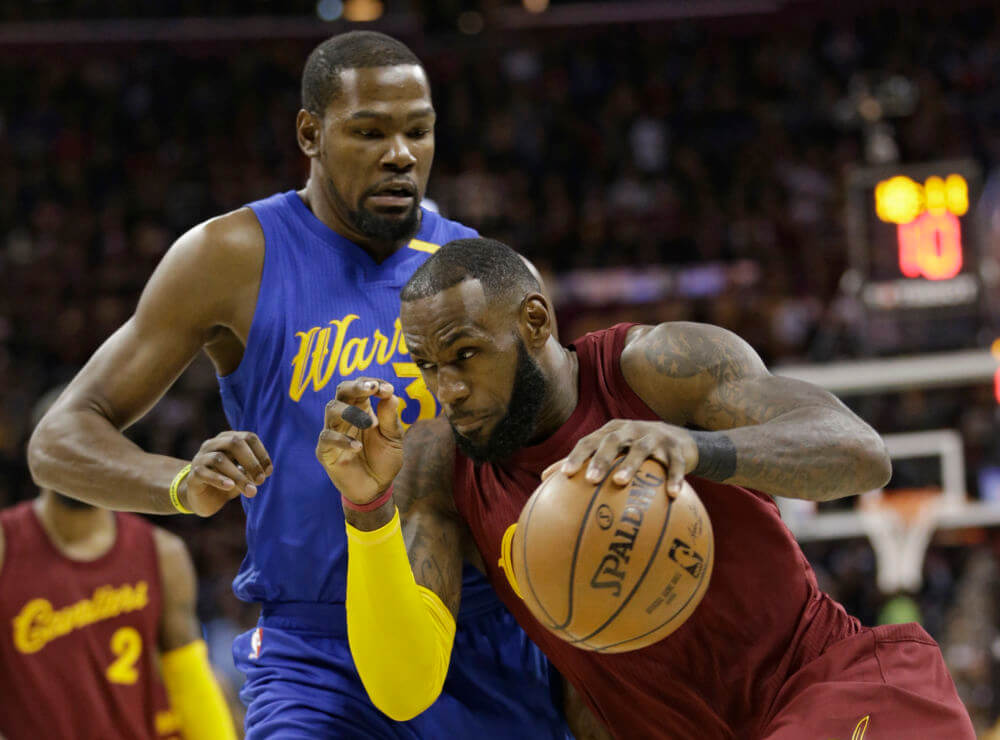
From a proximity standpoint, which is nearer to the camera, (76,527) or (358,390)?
(358,390)

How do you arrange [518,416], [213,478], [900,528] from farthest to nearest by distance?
[900,528] → [518,416] → [213,478]

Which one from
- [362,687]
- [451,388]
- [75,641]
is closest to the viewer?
[451,388]

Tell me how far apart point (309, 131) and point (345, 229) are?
28 centimetres

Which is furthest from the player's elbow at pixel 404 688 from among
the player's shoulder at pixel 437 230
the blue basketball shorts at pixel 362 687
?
the player's shoulder at pixel 437 230

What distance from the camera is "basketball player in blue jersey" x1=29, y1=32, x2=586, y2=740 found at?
122 inches

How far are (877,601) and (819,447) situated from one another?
8191 mm

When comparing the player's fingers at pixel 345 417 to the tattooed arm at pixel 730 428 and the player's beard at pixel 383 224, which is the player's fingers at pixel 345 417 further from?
the player's beard at pixel 383 224

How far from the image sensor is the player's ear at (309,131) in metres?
3.38

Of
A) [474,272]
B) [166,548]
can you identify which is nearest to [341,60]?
[474,272]

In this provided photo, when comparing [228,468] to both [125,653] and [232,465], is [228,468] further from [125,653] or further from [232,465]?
[125,653]

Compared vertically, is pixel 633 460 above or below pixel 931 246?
above

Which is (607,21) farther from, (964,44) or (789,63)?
(964,44)

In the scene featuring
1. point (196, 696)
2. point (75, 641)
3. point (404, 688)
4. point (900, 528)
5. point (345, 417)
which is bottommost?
point (900, 528)

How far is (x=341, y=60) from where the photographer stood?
330 cm
